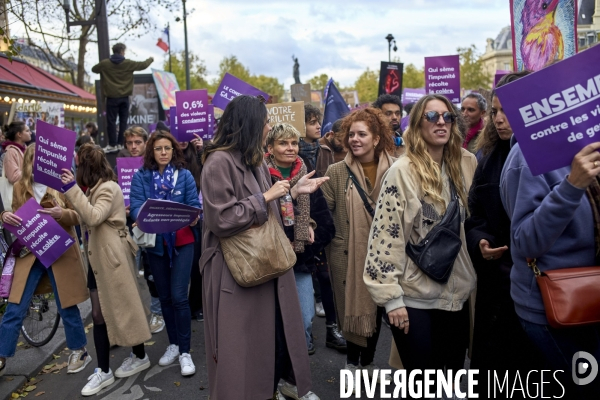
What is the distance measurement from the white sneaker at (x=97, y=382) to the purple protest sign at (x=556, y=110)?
3.82m

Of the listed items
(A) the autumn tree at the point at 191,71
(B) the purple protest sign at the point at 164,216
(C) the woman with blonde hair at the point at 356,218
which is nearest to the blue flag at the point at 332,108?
(C) the woman with blonde hair at the point at 356,218

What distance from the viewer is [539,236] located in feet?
7.59

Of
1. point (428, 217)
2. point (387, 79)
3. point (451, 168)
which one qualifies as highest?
point (387, 79)

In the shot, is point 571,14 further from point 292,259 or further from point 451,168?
point 292,259

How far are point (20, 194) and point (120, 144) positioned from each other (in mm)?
7145

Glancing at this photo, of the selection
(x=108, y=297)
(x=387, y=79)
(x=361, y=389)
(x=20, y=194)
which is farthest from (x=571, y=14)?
(x=387, y=79)

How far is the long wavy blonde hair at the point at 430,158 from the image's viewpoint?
3.27 metres

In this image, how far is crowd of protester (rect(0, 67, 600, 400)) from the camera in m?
2.49

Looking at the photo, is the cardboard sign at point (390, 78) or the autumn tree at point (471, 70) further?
the autumn tree at point (471, 70)

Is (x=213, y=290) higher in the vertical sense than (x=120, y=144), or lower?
lower

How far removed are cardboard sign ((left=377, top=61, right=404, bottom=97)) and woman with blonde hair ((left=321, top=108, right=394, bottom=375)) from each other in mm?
7443

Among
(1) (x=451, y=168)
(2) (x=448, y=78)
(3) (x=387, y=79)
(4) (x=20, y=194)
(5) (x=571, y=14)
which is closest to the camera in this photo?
(1) (x=451, y=168)

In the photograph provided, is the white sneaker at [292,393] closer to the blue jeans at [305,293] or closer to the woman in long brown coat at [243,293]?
the blue jeans at [305,293]

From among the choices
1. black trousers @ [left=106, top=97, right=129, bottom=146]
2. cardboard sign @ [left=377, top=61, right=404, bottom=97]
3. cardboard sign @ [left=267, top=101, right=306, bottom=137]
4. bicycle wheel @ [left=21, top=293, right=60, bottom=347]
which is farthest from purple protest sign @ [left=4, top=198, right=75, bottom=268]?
cardboard sign @ [left=377, top=61, right=404, bottom=97]
